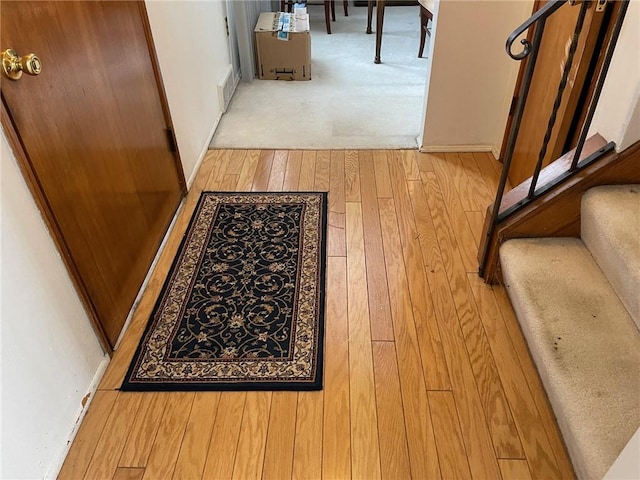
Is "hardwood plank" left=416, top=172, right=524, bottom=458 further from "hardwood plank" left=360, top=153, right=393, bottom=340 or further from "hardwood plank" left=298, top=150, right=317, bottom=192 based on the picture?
"hardwood plank" left=298, top=150, right=317, bottom=192

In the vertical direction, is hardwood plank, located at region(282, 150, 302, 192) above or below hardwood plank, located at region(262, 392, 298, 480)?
above

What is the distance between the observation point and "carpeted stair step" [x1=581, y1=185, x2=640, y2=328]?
145 centimetres

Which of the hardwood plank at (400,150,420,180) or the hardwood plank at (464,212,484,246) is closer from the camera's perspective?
the hardwood plank at (464,212,484,246)

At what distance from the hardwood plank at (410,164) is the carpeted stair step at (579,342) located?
926 millimetres

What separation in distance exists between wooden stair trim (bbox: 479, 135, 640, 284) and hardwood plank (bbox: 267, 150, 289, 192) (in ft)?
3.72

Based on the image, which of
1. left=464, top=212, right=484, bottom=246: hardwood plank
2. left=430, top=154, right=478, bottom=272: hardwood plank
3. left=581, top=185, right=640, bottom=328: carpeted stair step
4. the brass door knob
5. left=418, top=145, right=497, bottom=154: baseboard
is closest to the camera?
the brass door knob

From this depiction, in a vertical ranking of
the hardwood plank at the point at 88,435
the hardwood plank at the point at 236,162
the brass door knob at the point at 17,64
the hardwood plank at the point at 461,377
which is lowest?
the hardwood plank at the point at 88,435

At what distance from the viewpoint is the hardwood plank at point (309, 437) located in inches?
53.1

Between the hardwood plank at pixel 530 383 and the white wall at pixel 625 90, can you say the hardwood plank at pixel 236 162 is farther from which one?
the white wall at pixel 625 90

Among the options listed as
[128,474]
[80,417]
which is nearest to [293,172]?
[80,417]

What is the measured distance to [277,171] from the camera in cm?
268

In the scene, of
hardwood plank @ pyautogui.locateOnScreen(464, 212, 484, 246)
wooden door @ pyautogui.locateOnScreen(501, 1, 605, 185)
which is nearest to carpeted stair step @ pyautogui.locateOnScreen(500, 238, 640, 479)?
hardwood plank @ pyautogui.locateOnScreen(464, 212, 484, 246)

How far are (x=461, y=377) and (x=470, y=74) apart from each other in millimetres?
1678

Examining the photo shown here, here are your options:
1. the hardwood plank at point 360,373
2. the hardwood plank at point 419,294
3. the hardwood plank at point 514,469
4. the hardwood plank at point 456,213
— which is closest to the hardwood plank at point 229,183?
the hardwood plank at point 360,373
